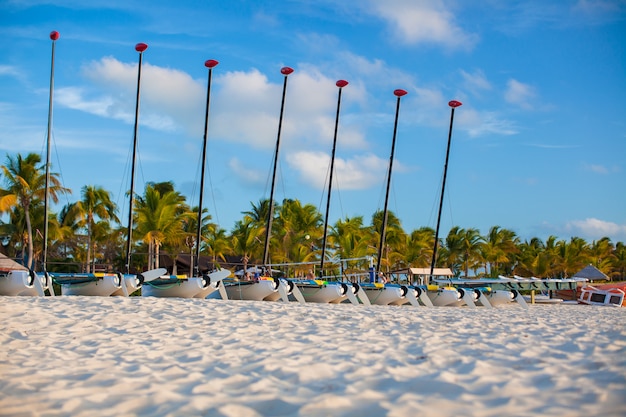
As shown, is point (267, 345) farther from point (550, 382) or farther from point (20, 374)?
point (550, 382)


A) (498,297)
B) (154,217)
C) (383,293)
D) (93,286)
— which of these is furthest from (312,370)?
(154,217)

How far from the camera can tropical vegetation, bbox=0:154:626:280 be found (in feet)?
134

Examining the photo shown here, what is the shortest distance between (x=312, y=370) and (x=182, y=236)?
38109 millimetres

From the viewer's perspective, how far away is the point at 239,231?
52219 millimetres

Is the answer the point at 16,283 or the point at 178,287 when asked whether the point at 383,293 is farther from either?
the point at 16,283

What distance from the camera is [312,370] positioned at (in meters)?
7.27

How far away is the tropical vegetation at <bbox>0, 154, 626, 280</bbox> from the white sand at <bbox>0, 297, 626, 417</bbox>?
85.4 ft

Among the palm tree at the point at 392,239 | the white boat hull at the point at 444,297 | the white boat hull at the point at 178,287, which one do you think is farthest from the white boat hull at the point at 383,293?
the palm tree at the point at 392,239

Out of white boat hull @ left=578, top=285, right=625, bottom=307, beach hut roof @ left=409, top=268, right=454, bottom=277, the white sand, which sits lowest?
white boat hull @ left=578, top=285, right=625, bottom=307

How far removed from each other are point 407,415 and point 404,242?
4867cm

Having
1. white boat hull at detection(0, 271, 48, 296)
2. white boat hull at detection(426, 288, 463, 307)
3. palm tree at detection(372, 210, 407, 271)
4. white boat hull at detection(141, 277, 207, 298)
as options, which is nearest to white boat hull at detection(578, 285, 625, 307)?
white boat hull at detection(426, 288, 463, 307)

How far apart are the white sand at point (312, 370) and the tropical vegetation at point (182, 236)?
2602cm

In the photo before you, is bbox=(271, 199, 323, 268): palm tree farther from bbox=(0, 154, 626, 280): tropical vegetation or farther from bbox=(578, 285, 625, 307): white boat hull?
bbox=(578, 285, 625, 307): white boat hull

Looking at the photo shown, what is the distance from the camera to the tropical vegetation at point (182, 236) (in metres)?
40.8
